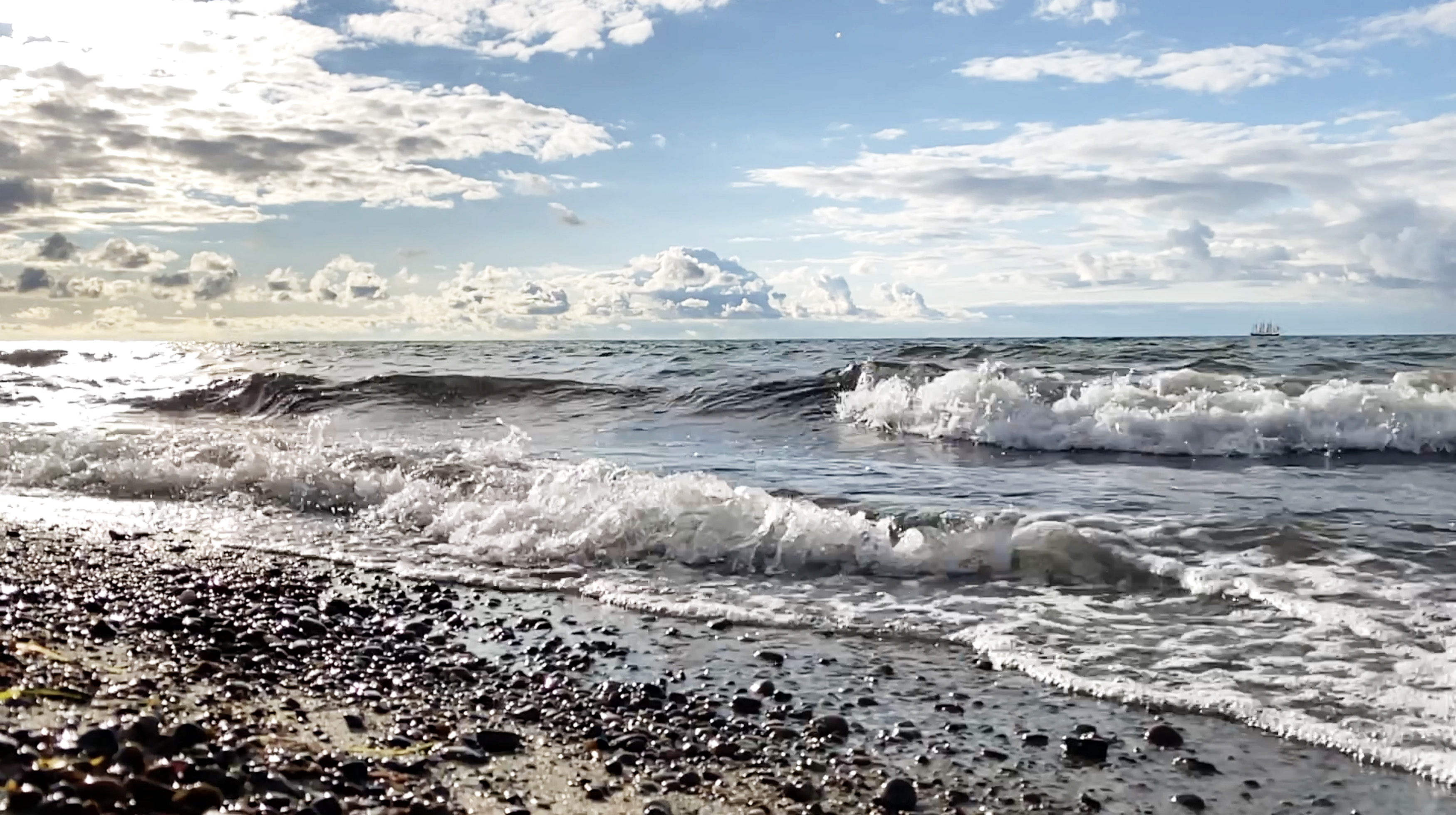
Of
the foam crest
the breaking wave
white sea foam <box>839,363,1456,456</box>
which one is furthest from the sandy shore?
the breaking wave

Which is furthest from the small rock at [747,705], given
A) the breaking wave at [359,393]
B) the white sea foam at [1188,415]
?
the breaking wave at [359,393]

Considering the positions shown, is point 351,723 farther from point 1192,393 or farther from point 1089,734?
point 1192,393

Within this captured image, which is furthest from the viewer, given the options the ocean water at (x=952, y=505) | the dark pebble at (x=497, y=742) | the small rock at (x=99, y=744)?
the ocean water at (x=952, y=505)

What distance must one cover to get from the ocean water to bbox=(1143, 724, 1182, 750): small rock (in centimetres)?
35

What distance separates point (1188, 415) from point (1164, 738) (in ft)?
35.3

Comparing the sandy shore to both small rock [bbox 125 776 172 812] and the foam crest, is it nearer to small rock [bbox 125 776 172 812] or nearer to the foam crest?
small rock [bbox 125 776 172 812]

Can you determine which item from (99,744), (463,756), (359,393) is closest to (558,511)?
(463,756)

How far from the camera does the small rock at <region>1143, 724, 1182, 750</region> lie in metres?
3.79

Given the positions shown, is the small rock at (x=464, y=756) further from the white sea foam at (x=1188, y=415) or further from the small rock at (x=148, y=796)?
the white sea foam at (x=1188, y=415)

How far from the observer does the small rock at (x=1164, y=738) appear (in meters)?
3.79

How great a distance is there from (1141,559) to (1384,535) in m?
2.07

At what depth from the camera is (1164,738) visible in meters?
3.81

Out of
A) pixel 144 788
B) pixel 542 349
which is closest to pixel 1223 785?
pixel 144 788

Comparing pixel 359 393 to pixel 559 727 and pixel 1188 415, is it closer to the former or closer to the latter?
pixel 1188 415
